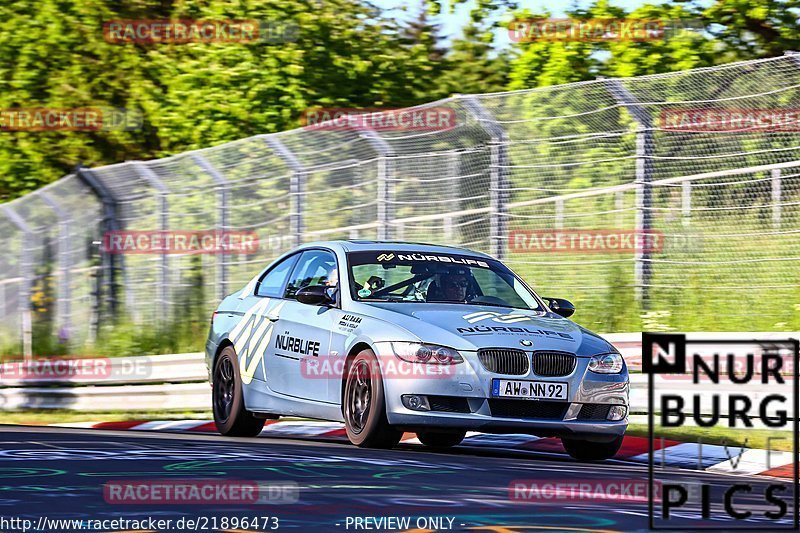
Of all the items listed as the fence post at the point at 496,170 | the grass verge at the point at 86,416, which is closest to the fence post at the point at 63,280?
the grass verge at the point at 86,416

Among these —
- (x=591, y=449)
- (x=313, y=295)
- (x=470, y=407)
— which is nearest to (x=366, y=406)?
(x=470, y=407)

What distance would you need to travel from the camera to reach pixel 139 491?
25.2 feet

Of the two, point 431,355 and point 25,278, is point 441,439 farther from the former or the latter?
point 25,278

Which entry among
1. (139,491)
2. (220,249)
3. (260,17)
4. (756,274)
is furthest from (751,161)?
(260,17)

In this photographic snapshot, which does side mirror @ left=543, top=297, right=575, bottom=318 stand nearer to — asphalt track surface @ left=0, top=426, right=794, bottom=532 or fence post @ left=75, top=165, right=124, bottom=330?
asphalt track surface @ left=0, top=426, right=794, bottom=532

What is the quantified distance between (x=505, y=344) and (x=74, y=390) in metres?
9.04

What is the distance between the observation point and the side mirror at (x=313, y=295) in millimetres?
11031

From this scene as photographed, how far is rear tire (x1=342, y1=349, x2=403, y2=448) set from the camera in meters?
10.1

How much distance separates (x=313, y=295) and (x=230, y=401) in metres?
1.76

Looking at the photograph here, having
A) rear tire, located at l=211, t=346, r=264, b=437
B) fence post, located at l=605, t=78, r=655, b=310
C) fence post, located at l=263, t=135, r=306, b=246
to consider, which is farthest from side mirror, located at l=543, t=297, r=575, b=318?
fence post, located at l=263, t=135, r=306, b=246

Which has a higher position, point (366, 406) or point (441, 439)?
point (366, 406)

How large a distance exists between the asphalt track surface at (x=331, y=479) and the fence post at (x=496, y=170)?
13.1 ft

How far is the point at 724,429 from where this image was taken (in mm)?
12336

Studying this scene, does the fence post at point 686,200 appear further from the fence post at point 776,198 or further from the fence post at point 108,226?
the fence post at point 108,226
